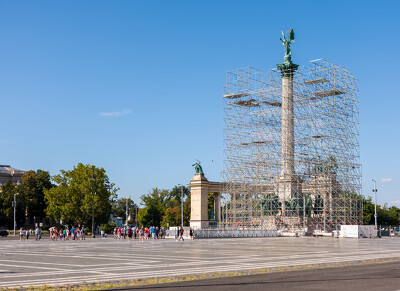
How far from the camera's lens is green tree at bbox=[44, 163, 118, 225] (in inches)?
3164

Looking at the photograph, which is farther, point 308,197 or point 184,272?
point 308,197

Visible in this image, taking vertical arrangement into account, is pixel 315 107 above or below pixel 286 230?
above

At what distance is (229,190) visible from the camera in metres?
73.1

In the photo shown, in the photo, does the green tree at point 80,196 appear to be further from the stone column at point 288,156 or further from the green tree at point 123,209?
the green tree at point 123,209

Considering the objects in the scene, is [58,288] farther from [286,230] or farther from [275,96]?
[275,96]

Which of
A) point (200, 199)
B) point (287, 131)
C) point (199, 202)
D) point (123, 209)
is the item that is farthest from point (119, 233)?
point (123, 209)

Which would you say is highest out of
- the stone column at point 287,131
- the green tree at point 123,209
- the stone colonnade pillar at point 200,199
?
the stone column at point 287,131

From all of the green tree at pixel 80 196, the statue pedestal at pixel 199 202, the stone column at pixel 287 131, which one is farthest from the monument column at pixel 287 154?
the green tree at pixel 80 196

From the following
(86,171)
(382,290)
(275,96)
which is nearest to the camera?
(382,290)

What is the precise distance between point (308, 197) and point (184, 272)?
52159 mm

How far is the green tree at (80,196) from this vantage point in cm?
8038

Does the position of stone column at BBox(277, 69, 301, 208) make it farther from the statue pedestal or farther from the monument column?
the statue pedestal

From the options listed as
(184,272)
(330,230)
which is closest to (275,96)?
(330,230)

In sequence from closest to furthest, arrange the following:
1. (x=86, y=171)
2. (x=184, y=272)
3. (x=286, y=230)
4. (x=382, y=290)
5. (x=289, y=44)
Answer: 1. (x=382, y=290)
2. (x=184, y=272)
3. (x=286, y=230)
4. (x=289, y=44)
5. (x=86, y=171)
